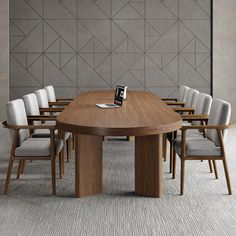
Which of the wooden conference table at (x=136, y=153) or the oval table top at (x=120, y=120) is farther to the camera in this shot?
the wooden conference table at (x=136, y=153)

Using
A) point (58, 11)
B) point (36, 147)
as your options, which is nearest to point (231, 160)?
point (36, 147)

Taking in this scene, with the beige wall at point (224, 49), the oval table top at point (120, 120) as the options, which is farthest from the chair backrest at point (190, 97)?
the beige wall at point (224, 49)

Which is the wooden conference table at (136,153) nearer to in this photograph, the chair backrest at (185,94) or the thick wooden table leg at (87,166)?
the thick wooden table leg at (87,166)

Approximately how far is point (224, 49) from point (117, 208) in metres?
5.95

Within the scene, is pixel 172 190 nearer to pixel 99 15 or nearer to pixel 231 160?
pixel 231 160

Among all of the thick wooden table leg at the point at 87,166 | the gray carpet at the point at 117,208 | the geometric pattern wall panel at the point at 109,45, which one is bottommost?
the gray carpet at the point at 117,208

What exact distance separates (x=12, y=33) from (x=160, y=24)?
2907mm

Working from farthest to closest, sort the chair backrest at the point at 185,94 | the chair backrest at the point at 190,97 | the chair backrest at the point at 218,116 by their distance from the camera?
the chair backrest at the point at 185,94 → the chair backrest at the point at 190,97 → the chair backrest at the point at 218,116

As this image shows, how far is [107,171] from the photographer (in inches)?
201

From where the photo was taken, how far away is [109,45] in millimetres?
8953

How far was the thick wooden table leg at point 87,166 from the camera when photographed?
407 cm

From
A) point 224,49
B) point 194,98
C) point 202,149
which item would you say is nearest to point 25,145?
point 202,149

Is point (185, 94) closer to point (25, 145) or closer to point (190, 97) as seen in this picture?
point (190, 97)

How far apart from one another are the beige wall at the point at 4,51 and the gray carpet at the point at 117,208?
13.8ft
